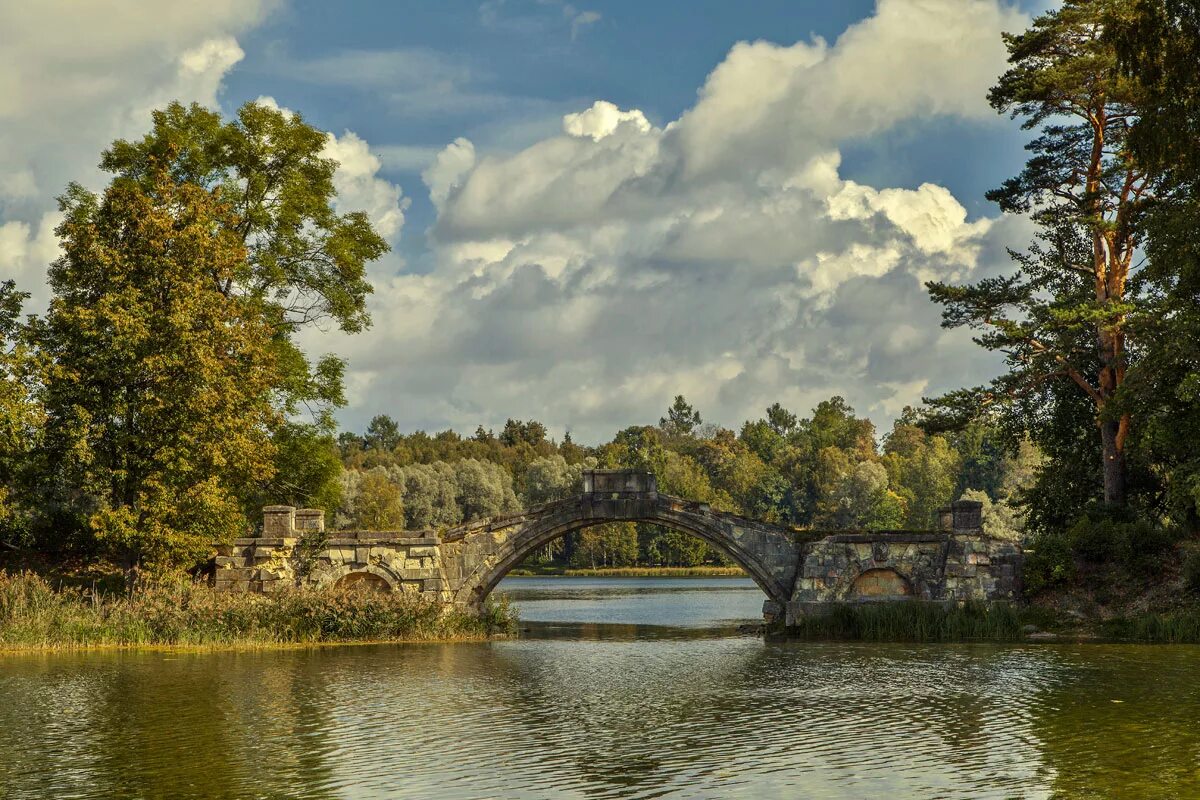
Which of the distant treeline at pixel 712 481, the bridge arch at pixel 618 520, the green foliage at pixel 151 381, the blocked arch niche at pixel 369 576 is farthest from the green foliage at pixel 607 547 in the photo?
the green foliage at pixel 151 381

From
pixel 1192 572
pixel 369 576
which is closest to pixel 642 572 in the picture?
pixel 369 576

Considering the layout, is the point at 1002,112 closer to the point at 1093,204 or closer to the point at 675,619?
the point at 1093,204

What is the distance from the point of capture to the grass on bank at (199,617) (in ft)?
90.4

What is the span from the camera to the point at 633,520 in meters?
33.2

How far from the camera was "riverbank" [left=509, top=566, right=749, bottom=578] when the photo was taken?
9675cm

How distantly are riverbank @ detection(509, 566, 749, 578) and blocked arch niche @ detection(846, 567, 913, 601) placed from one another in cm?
6123

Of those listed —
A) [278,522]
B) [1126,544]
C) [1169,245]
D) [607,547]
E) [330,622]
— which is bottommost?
[330,622]

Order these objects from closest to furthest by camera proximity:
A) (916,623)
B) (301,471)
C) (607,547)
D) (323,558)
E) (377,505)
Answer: (916,623) → (323,558) → (301,471) → (377,505) → (607,547)

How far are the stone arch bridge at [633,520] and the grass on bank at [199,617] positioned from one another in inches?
73.1

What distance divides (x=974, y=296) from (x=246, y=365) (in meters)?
19.3

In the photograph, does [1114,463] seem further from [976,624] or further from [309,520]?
[309,520]

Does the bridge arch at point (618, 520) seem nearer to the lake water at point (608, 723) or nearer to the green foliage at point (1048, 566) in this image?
the lake water at point (608, 723)

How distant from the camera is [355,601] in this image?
30172mm

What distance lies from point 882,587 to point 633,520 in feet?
21.0
